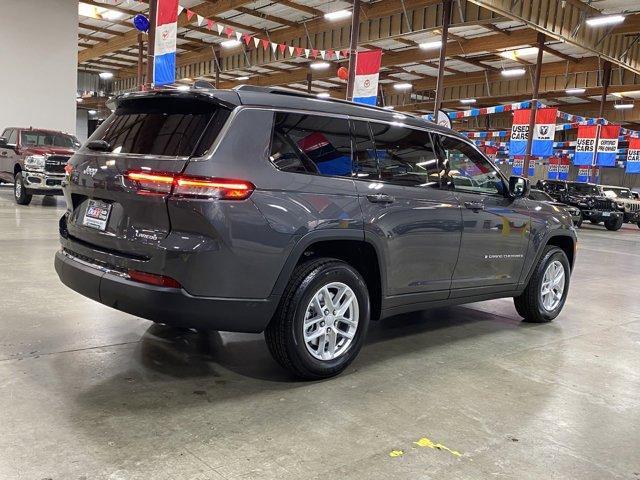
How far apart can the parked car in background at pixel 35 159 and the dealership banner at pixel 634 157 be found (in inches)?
969

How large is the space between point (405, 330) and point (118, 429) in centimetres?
277

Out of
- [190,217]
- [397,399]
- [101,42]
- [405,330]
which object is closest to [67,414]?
[190,217]

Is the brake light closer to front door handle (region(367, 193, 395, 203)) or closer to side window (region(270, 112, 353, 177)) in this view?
side window (region(270, 112, 353, 177))

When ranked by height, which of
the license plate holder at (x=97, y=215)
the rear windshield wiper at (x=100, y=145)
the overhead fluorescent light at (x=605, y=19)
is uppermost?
the overhead fluorescent light at (x=605, y=19)

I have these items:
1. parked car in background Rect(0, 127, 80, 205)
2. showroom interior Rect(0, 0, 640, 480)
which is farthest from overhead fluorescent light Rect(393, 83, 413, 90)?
showroom interior Rect(0, 0, 640, 480)

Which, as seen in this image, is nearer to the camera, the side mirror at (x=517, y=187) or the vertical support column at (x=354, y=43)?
the side mirror at (x=517, y=187)

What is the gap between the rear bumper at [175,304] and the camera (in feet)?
9.83

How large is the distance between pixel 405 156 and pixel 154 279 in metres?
1.99

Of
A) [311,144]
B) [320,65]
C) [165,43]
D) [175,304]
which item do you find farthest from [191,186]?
[320,65]

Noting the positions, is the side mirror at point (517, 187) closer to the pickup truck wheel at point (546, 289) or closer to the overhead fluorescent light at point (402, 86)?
the pickup truck wheel at point (546, 289)

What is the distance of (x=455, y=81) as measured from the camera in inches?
1053

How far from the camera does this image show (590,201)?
810 inches

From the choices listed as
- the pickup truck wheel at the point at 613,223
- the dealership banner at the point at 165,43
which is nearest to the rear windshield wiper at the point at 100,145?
the dealership banner at the point at 165,43

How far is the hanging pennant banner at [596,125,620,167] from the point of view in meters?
23.7
